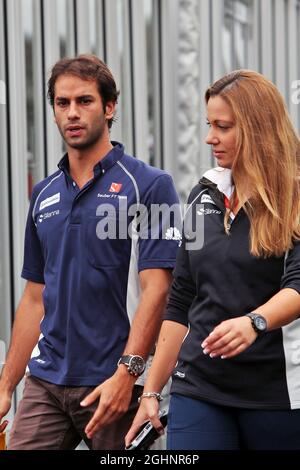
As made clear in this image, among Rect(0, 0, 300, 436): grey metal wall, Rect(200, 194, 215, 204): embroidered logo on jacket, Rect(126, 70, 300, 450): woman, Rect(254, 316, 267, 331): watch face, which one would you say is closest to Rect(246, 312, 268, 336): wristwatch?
Rect(254, 316, 267, 331): watch face

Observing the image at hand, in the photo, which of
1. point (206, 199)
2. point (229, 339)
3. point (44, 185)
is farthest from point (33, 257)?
point (229, 339)

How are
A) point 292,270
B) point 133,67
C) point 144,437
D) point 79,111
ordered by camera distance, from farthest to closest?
point 133,67
point 79,111
point 144,437
point 292,270

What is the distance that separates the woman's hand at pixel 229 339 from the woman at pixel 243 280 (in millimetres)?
216

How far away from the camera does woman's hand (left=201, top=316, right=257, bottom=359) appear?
3.49m

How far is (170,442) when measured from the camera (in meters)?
4.04

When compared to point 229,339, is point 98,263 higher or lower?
higher

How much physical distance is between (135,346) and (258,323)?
0.81 metres

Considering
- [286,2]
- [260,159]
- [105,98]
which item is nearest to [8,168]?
[105,98]

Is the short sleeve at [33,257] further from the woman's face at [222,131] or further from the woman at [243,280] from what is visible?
the woman's face at [222,131]

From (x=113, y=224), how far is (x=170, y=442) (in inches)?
31.7

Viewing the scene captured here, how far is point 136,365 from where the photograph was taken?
14.0 feet

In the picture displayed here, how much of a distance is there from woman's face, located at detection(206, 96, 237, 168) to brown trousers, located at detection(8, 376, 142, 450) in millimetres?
952

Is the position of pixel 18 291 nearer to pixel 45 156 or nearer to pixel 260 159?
pixel 45 156

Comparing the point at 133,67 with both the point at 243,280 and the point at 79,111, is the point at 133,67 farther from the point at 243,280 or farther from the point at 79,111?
the point at 243,280
